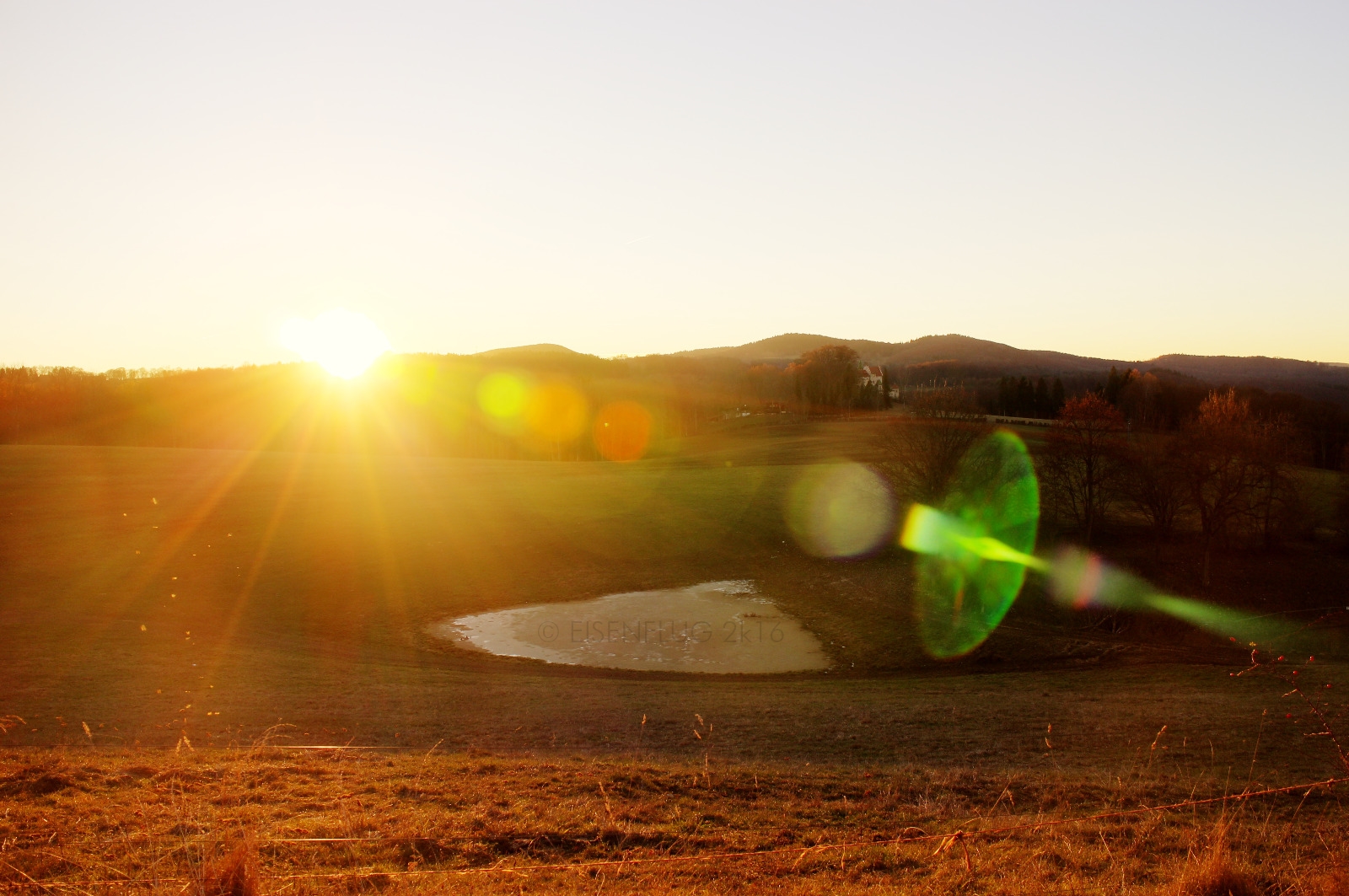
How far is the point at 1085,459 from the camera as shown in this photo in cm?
4528

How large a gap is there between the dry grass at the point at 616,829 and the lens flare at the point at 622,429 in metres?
83.4

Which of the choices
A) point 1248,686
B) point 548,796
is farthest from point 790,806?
point 1248,686

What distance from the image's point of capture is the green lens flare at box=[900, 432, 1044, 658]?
35875 mm

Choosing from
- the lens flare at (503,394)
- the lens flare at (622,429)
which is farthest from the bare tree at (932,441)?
the lens flare at (503,394)

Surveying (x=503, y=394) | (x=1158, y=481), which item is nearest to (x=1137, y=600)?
(x=1158, y=481)

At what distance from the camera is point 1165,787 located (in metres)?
9.37

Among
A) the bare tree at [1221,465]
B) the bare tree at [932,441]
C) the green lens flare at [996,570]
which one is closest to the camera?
the green lens flare at [996,570]

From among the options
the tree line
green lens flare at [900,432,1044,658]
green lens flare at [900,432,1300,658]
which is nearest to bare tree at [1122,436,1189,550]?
the tree line

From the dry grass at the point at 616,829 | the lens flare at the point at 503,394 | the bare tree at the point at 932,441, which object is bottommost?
the dry grass at the point at 616,829

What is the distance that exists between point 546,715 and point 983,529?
3513 cm

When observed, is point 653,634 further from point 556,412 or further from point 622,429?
point 556,412

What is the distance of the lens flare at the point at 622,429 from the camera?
10010 centimetres

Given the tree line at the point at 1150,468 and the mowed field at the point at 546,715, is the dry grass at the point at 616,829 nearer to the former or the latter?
the mowed field at the point at 546,715

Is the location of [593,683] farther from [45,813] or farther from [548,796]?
[45,813]
